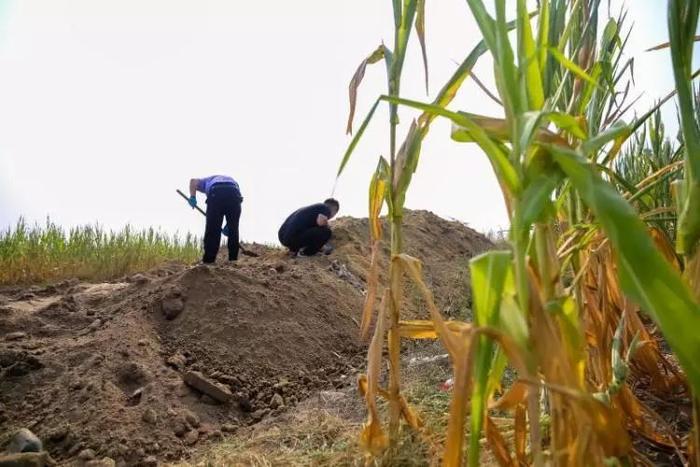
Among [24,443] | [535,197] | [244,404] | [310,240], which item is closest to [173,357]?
[244,404]

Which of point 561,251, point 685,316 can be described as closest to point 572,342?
point 685,316

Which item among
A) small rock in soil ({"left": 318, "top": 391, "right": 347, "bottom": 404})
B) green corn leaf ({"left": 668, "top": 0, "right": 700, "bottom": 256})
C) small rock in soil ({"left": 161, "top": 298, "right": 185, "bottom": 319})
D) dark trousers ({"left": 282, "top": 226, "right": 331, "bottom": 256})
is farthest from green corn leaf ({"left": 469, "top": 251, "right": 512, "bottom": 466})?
dark trousers ({"left": 282, "top": 226, "right": 331, "bottom": 256})

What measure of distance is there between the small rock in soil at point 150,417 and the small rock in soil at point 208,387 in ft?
1.17

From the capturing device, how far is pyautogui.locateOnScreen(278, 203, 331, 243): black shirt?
6199 mm

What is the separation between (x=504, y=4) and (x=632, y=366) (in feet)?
4.31

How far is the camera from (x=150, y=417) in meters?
2.45

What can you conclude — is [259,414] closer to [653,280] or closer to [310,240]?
[653,280]

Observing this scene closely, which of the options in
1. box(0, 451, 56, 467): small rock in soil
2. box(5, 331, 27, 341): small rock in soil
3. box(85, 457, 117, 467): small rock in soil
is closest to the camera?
box(0, 451, 56, 467): small rock in soil

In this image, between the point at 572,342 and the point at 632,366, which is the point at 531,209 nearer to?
the point at 572,342

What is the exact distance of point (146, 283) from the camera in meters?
4.80

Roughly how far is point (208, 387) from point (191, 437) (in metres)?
0.42

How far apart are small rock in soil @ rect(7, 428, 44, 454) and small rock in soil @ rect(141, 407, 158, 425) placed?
16.1 inches

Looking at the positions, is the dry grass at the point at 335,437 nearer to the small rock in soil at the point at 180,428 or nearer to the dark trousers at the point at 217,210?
the small rock in soil at the point at 180,428

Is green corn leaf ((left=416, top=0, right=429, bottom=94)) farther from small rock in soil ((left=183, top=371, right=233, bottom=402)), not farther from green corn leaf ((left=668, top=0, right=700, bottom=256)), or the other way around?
small rock in soil ((left=183, top=371, right=233, bottom=402))
